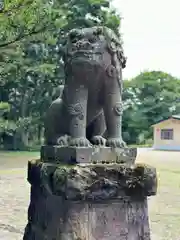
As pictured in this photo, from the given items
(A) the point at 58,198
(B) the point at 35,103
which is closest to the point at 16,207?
(A) the point at 58,198

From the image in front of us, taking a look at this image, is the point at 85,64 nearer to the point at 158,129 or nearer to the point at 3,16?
the point at 3,16

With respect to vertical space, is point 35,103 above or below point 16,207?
above

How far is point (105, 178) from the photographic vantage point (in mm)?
2318

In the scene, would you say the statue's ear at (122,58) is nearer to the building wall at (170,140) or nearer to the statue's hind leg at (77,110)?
the statue's hind leg at (77,110)

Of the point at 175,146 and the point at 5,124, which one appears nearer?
the point at 5,124

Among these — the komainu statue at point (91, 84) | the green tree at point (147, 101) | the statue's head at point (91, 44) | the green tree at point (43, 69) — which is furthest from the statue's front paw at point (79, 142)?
the green tree at point (147, 101)

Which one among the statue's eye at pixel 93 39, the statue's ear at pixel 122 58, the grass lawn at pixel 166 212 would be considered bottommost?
the grass lawn at pixel 166 212

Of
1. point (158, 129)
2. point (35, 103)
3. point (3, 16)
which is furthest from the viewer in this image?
point (158, 129)

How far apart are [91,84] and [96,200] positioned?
2.64 ft

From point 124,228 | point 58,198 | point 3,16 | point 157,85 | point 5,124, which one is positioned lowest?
point 124,228

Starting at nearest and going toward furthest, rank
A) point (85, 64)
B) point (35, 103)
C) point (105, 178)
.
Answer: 1. point (105, 178)
2. point (85, 64)
3. point (35, 103)

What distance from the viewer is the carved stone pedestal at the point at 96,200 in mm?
2262

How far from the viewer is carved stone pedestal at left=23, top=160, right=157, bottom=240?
A: 226 cm

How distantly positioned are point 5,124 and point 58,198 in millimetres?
7499
